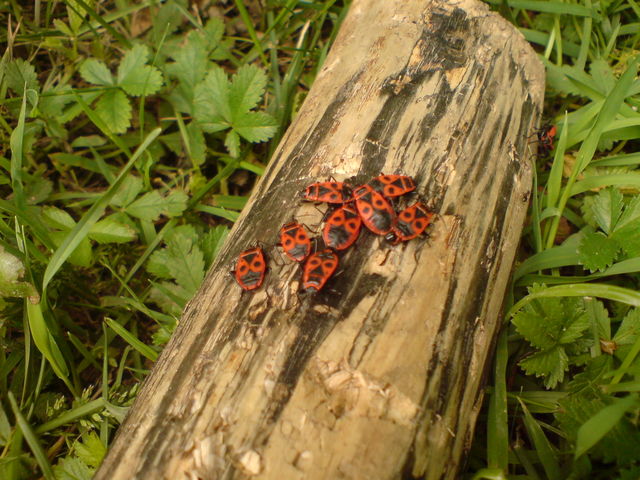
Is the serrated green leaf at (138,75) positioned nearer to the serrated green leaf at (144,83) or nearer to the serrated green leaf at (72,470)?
the serrated green leaf at (144,83)

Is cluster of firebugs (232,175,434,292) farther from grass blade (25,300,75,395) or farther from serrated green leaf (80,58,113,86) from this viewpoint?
serrated green leaf (80,58,113,86)

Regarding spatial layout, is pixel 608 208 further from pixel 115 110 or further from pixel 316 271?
pixel 115 110

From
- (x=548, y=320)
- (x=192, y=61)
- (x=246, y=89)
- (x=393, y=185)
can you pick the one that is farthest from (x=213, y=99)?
(x=548, y=320)

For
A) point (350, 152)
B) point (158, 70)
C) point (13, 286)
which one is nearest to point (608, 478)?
point (350, 152)

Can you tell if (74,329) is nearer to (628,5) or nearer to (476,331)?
(476,331)

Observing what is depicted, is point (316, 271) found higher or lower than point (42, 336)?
higher

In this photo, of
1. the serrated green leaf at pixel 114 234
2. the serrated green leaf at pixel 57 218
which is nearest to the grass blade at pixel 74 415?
the serrated green leaf at pixel 114 234
